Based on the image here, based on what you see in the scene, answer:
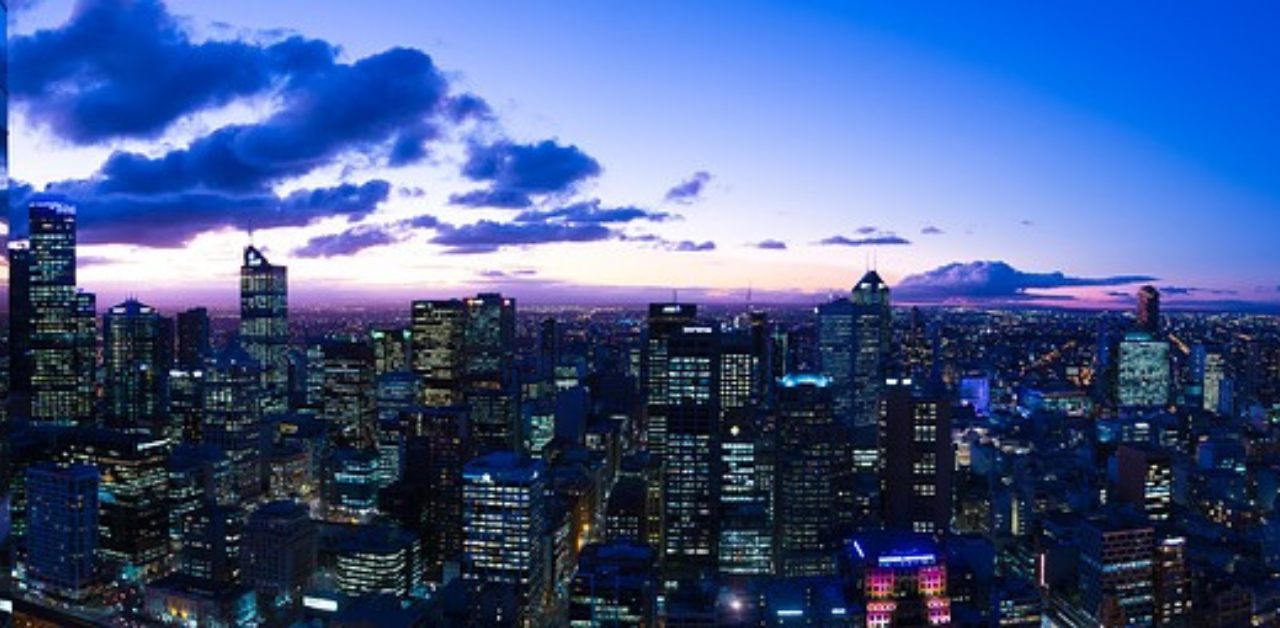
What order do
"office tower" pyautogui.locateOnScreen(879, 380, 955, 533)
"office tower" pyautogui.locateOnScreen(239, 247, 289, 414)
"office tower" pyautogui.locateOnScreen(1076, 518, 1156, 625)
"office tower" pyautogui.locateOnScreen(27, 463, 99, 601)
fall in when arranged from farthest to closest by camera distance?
"office tower" pyautogui.locateOnScreen(239, 247, 289, 414)
"office tower" pyautogui.locateOnScreen(879, 380, 955, 533)
"office tower" pyautogui.locateOnScreen(27, 463, 99, 601)
"office tower" pyautogui.locateOnScreen(1076, 518, 1156, 625)

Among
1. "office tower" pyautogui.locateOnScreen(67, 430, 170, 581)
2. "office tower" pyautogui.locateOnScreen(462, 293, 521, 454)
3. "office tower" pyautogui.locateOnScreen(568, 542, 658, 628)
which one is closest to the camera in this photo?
"office tower" pyautogui.locateOnScreen(568, 542, 658, 628)

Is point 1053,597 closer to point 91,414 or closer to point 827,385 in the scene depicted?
point 827,385

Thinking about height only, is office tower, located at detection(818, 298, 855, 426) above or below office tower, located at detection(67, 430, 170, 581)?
above

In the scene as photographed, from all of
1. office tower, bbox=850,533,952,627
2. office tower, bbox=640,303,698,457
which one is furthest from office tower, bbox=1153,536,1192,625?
office tower, bbox=640,303,698,457

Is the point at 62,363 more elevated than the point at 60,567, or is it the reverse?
the point at 62,363

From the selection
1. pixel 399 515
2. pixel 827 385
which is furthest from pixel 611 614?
pixel 827 385

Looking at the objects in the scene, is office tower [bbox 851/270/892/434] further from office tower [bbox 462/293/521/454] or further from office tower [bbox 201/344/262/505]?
office tower [bbox 201/344/262/505]
